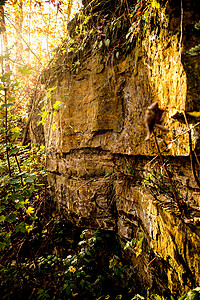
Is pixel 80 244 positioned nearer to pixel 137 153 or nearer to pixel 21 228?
pixel 21 228

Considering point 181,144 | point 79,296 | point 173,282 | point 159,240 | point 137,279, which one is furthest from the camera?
point 79,296

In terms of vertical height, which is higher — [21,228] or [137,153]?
[137,153]

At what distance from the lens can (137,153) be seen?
4.96 ft

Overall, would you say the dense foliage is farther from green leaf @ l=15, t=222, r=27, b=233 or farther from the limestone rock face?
the limestone rock face

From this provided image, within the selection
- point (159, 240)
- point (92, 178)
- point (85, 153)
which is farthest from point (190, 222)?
point (85, 153)

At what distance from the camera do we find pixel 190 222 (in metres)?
1.01

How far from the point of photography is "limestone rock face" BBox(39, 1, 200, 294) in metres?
1.02

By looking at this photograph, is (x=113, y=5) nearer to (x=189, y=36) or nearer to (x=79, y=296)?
(x=189, y=36)

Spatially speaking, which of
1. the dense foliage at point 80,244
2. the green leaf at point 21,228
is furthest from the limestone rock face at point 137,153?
the green leaf at point 21,228

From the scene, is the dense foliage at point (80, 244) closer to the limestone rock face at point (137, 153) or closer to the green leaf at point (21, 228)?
the green leaf at point (21, 228)

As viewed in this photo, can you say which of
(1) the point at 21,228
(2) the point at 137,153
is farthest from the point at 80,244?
(2) the point at 137,153

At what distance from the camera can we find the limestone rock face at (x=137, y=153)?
1023 mm

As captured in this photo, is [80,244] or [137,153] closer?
[137,153]

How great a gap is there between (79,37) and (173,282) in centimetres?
302
